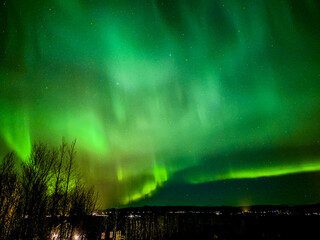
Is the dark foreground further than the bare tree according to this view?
Yes

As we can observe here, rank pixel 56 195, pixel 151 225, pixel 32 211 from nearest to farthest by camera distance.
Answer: pixel 32 211
pixel 56 195
pixel 151 225

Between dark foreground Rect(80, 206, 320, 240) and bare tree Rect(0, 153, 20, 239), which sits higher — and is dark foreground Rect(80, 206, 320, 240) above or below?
below

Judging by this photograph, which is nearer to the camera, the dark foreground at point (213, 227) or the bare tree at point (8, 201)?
the bare tree at point (8, 201)

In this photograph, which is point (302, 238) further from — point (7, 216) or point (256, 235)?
point (7, 216)

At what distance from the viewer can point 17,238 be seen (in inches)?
537

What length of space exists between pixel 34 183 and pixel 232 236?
4424 cm

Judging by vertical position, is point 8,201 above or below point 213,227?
above

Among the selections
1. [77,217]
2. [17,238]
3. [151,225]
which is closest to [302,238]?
[151,225]

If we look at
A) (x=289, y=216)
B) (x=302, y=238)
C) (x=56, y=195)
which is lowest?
(x=302, y=238)

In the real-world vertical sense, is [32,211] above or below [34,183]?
below

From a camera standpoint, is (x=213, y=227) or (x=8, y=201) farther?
(x=213, y=227)

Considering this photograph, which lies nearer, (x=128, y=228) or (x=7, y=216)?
(x=7, y=216)

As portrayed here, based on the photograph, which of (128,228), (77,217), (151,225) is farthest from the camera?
(151,225)

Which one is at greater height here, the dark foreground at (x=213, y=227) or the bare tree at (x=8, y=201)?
the bare tree at (x=8, y=201)
